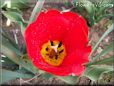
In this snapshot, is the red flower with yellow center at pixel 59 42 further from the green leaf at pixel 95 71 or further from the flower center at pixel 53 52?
the green leaf at pixel 95 71

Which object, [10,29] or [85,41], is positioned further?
[10,29]

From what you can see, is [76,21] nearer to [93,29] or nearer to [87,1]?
[87,1]

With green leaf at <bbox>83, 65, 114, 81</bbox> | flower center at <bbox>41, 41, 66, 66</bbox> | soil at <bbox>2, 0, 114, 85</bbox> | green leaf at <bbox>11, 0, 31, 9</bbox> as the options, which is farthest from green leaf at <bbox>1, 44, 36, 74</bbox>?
green leaf at <bbox>11, 0, 31, 9</bbox>


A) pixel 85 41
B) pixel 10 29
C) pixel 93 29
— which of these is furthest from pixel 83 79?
pixel 85 41

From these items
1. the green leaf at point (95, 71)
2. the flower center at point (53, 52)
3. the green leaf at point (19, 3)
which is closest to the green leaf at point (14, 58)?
the flower center at point (53, 52)

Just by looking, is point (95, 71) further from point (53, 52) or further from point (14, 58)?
point (14, 58)

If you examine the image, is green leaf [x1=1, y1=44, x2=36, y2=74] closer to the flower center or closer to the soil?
the flower center

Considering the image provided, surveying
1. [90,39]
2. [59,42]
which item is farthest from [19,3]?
[59,42]
